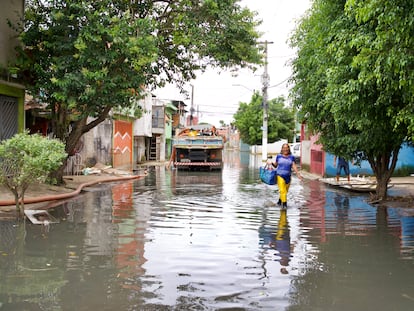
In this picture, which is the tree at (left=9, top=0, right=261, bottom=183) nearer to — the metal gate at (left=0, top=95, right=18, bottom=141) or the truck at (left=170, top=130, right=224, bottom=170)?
the metal gate at (left=0, top=95, right=18, bottom=141)

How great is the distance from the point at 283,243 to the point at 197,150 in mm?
19998

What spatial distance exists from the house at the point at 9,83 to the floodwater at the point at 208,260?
452cm

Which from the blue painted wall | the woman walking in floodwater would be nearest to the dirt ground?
the woman walking in floodwater

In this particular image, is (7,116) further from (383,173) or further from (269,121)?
(269,121)

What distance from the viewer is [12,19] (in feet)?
46.7

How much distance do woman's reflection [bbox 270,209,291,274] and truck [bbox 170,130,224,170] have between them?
17.5 meters

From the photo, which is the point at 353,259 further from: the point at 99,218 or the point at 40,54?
the point at 40,54

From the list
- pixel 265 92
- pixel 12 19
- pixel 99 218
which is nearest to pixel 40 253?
pixel 99 218

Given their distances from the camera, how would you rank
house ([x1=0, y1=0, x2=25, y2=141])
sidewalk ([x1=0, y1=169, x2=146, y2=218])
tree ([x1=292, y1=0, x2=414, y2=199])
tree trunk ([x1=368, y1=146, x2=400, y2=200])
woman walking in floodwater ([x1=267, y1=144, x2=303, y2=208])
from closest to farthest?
tree ([x1=292, y1=0, x2=414, y2=199]), sidewalk ([x1=0, y1=169, x2=146, y2=218]), woman walking in floodwater ([x1=267, y1=144, x2=303, y2=208]), tree trunk ([x1=368, y1=146, x2=400, y2=200]), house ([x1=0, y1=0, x2=25, y2=141])

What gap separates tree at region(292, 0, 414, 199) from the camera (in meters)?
6.84

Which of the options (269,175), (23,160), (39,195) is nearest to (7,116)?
(39,195)

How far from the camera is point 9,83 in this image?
13.8 m

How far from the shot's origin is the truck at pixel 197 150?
2722cm

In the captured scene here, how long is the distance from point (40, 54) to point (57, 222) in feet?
23.2
